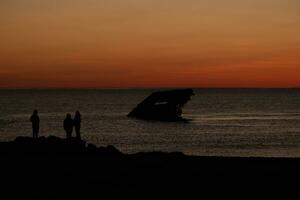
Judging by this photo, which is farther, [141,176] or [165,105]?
[165,105]

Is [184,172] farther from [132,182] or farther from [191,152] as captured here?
[191,152]

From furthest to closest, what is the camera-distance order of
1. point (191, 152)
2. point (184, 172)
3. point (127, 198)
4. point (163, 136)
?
1. point (163, 136)
2. point (191, 152)
3. point (184, 172)
4. point (127, 198)

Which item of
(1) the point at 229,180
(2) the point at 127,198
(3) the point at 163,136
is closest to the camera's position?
(2) the point at 127,198

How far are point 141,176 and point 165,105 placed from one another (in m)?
68.8

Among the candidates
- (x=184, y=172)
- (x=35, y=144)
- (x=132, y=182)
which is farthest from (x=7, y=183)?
(x=35, y=144)

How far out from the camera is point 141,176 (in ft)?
49.5

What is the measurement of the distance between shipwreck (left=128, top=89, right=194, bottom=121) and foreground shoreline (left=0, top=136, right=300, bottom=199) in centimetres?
5840

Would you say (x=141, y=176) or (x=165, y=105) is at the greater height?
(x=141, y=176)

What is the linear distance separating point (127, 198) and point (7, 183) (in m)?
3.39

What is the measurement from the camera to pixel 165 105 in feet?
275

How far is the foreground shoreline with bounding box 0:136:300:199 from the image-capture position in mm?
13588

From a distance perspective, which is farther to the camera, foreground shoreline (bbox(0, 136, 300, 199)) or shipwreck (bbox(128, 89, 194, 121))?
shipwreck (bbox(128, 89, 194, 121))

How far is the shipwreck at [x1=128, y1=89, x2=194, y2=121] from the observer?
7831cm

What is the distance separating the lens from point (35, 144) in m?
22.3
